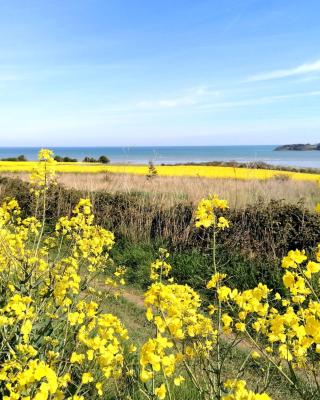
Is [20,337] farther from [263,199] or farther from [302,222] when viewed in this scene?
[263,199]

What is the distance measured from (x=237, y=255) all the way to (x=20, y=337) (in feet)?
15.5

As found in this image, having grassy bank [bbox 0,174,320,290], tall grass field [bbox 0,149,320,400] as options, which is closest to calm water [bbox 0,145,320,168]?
tall grass field [bbox 0,149,320,400]

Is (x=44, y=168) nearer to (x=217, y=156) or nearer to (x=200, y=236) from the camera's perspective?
(x=200, y=236)

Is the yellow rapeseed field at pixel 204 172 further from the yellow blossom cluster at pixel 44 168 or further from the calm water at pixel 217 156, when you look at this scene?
the yellow blossom cluster at pixel 44 168

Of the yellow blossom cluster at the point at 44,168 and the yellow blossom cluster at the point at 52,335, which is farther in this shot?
the yellow blossom cluster at the point at 44,168

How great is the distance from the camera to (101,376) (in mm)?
3371

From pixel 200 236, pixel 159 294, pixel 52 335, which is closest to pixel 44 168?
pixel 52 335

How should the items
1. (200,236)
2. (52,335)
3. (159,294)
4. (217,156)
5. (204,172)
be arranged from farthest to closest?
(217,156) < (204,172) < (200,236) < (52,335) < (159,294)

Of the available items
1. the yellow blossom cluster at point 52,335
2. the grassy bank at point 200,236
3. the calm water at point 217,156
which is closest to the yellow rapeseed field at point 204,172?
the calm water at point 217,156

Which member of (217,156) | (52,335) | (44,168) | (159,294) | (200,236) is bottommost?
(217,156)

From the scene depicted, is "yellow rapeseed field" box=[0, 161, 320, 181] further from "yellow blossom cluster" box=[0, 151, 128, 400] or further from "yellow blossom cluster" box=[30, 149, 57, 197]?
"yellow blossom cluster" box=[0, 151, 128, 400]

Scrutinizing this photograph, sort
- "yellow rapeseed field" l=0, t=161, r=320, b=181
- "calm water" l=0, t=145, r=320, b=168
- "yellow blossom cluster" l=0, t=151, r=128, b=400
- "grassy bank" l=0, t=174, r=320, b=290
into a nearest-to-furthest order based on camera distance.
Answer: "yellow blossom cluster" l=0, t=151, r=128, b=400, "grassy bank" l=0, t=174, r=320, b=290, "calm water" l=0, t=145, r=320, b=168, "yellow rapeseed field" l=0, t=161, r=320, b=181

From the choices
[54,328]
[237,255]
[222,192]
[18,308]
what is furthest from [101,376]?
[222,192]

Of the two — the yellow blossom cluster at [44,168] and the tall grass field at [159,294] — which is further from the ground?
the yellow blossom cluster at [44,168]
